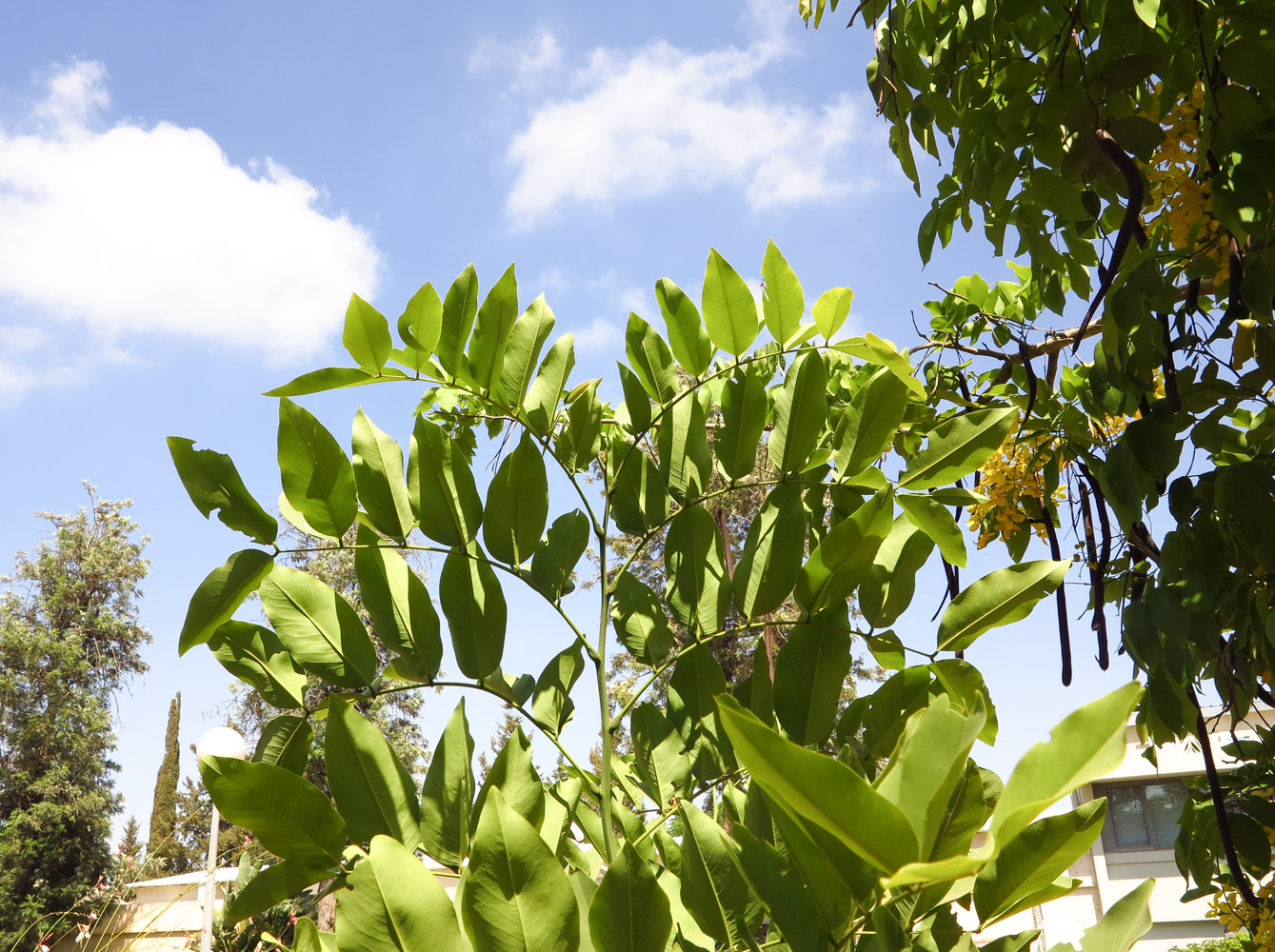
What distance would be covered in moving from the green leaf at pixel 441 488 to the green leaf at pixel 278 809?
223 millimetres

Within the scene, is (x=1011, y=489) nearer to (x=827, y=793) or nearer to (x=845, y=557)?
(x=845, y=557)

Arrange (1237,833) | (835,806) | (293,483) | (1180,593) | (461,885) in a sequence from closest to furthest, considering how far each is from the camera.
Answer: (835,806), (461,885), (293,483), (1180,593), (1237,833)

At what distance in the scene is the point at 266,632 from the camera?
2.30ft

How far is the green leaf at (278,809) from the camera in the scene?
50cm

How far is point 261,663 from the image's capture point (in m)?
0.70

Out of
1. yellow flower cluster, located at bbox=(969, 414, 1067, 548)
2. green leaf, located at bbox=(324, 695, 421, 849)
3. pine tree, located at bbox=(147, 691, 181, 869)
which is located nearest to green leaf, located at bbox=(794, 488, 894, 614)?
green leaf, located at bbox=(324, 695, 421, 849)

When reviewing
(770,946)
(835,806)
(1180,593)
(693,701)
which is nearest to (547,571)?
(693,701)

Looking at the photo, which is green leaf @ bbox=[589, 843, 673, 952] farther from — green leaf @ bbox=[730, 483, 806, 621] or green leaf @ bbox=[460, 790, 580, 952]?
green leaf @ bbox=[730, 483, 806, 621]

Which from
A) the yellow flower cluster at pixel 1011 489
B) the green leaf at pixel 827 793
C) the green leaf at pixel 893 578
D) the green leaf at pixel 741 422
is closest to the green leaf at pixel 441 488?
the green leaf at pixel 741 422

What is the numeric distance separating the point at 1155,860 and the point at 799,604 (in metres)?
16.6

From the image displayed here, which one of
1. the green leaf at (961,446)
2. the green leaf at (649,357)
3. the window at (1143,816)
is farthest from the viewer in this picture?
the window at (1143,816)

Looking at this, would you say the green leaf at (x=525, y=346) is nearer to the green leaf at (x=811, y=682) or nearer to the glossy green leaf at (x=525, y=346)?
A: the glossy green leaf at (x=525, y=346)

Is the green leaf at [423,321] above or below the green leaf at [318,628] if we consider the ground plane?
above

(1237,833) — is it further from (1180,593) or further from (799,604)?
(799,604)
